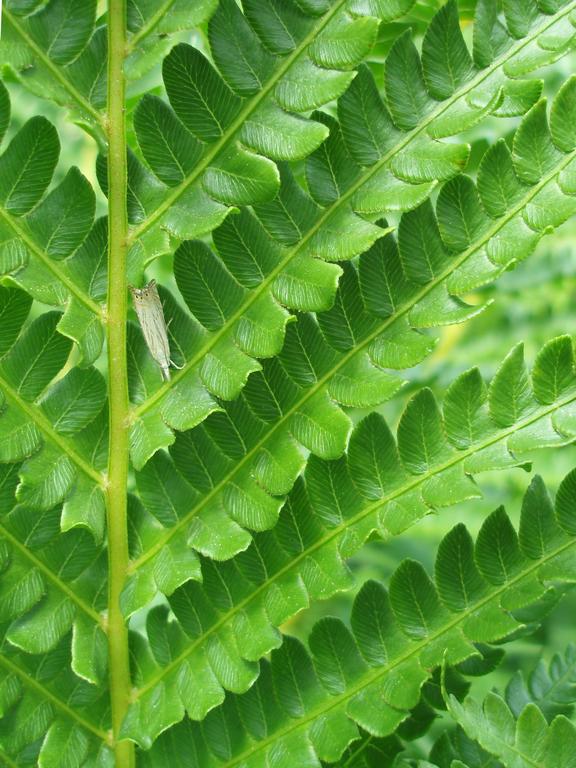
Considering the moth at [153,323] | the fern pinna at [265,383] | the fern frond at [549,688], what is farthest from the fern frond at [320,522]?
the fern frond at [549,688]

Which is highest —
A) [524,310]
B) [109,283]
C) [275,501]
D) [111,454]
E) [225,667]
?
[109,283]

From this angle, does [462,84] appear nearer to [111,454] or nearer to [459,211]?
[459,211]

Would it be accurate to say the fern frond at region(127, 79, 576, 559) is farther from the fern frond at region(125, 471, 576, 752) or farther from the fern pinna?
the fern frond at region(125, 471, 576, 752)

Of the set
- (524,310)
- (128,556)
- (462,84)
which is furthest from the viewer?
(524,310)

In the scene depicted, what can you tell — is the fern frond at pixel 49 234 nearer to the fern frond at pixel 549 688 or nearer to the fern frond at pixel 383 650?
the fern frond at pixel 383 650

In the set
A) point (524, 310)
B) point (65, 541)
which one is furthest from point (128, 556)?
point (524, 310)

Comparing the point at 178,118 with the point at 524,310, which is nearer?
the point at 178,118
